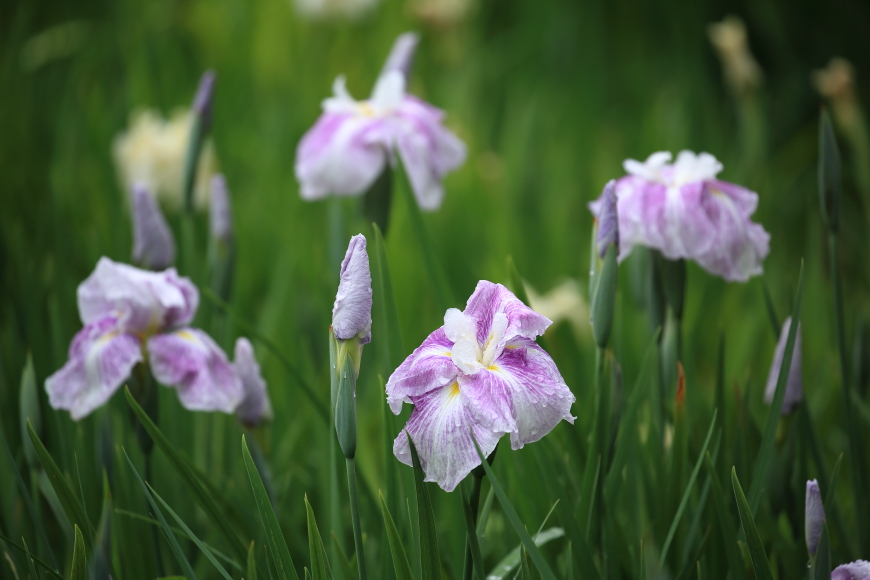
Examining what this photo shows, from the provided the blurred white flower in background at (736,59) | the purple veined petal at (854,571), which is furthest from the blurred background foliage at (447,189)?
the purple veined petal at (854,571)

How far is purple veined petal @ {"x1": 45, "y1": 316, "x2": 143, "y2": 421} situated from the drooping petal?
0.31 m

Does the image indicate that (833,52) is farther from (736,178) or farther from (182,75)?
(182,75)

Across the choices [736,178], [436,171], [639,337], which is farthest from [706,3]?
[436,171]

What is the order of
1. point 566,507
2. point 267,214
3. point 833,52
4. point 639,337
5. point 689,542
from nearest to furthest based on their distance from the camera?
1. point 566,507
2. point 689,542
3. point 639,337
4. point 267,214
5. point 833,52

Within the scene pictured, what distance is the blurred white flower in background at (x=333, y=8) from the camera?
2.46 metres

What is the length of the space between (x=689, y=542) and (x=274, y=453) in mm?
630

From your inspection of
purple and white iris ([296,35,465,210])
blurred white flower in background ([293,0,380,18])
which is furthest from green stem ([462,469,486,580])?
blurred white flower in background ([293,0,380,18])

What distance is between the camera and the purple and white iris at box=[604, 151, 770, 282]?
29.1 inches

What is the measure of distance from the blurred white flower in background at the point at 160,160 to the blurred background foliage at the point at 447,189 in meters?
0.07

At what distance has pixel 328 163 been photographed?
99cm

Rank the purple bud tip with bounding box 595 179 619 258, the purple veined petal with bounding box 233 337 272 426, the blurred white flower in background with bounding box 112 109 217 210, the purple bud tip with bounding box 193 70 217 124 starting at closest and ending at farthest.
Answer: the purple bud tip with bounding box 595 179 619 258
the purple veined petal with bounding box 233 337 272 426
the purple bud tip with bounding box 193 70 217 124
the blurred white flower in background with bounding box 112 109 217 210

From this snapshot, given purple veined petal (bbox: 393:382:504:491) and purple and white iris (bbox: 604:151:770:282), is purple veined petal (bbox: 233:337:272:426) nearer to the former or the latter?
purple veined petal (bbox: 393:382:504:491)

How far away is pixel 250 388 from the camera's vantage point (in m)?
0.80

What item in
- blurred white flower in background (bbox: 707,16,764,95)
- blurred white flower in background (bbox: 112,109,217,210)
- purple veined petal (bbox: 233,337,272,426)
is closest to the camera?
purple veined petal (bbox: 233,337,272,426)
